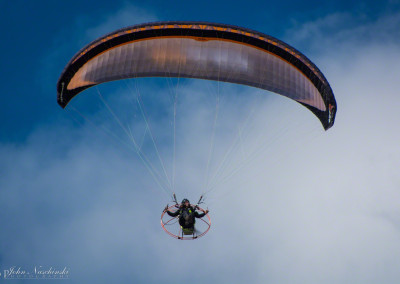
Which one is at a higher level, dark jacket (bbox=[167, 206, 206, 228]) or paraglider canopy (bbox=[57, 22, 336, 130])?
paraglider canopy (bbox=[57, 22, 336, 130])

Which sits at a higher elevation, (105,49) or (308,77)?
(105,49)

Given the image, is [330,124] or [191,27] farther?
[330,124]

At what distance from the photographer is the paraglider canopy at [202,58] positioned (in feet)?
52.3

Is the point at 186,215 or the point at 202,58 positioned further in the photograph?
the point at 202,58

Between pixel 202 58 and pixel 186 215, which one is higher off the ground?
pixel 202 58

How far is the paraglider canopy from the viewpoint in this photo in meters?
15.9

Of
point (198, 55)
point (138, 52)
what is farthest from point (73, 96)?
point (198, 55)

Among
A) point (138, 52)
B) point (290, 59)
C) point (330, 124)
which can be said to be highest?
point (138, 52)

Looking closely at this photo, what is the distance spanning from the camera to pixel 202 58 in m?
16.3

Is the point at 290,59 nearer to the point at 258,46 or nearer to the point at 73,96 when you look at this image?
the point at 258,46

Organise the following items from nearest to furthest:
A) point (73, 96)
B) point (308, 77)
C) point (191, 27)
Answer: point (191, 27)
point (308, 77)
point (73, 96)

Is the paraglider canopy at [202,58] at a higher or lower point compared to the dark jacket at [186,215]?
higher

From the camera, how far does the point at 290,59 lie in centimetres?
1625

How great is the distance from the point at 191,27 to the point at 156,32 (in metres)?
1.08
